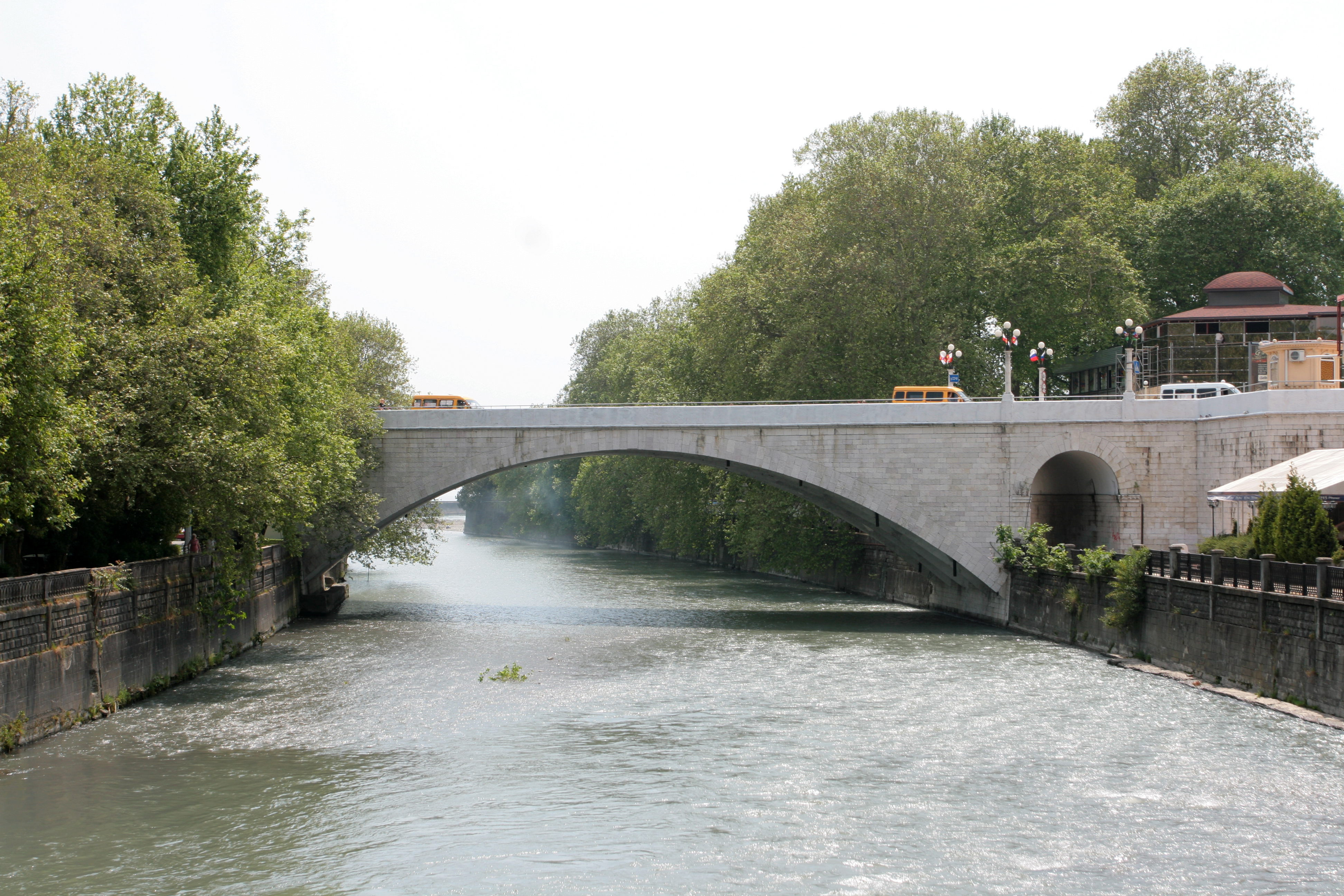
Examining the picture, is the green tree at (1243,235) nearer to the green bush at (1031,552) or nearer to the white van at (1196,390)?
the white van at (1196,390)

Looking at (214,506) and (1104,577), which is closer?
(214,506)

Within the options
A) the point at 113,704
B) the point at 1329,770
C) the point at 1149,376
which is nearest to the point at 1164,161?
the point at 1149,376

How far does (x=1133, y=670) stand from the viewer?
27.3m

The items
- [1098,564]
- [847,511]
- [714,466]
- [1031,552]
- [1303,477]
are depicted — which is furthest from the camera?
[847,511]

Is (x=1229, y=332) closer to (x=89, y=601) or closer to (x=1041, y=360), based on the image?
(x=1041, y=360)

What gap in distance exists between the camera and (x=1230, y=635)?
24625 mm

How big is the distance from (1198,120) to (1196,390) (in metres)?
33.8

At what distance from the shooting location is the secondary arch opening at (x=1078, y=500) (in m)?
37.5

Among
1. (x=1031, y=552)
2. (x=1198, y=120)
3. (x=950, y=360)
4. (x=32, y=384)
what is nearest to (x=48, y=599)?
(x=32, y=384)

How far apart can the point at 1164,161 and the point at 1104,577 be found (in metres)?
44.4

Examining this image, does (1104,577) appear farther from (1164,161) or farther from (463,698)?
(1164,161)

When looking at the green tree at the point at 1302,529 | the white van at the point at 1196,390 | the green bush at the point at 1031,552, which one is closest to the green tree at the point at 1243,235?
the white van at the point at 1196,390

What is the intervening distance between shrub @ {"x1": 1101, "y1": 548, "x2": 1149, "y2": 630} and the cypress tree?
398cm

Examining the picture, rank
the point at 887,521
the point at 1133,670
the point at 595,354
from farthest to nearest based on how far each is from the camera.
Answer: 1. the point at 595,354
2. the point at 887,521
3. the point at 1133,670
